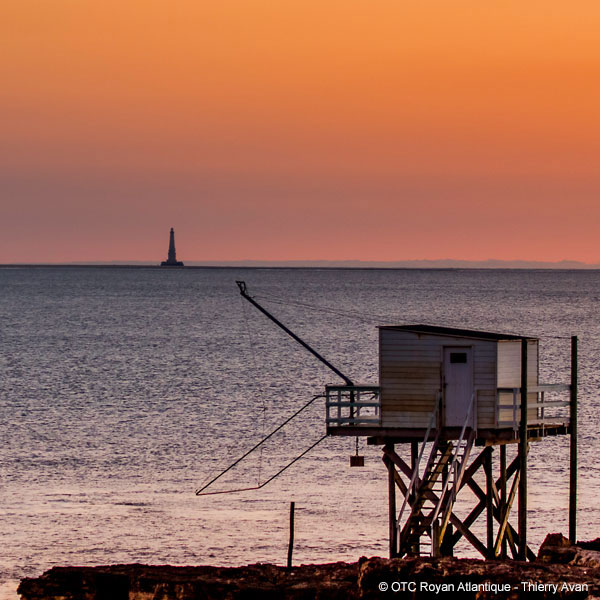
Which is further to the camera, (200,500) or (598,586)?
(200,500)

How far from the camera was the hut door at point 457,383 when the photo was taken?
100ft

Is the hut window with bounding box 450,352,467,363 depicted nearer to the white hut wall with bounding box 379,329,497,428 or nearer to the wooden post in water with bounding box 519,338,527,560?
the white hut wall with bounding box 379,329,497,428

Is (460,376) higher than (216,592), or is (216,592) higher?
(460,376)

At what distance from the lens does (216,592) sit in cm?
2306

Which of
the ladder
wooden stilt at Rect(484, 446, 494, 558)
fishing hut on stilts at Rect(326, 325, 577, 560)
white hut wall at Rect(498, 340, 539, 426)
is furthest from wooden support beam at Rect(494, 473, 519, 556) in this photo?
white hut wall at Rect(498, 340, 539, 426)

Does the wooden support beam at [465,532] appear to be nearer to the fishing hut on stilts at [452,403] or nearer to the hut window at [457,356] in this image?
the fishing hut on stilts at [452,403]

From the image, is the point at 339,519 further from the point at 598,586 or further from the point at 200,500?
the point at 598,586

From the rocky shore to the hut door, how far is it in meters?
6.79

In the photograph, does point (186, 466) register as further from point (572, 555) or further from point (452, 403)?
point (572, 555)

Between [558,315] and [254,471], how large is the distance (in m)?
149

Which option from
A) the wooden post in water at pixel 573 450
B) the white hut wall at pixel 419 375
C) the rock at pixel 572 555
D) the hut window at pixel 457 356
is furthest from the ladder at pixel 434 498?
the wooden post in water at pixel 573 450

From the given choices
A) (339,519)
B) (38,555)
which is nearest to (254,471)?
(339,519)

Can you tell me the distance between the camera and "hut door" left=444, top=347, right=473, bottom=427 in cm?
3062

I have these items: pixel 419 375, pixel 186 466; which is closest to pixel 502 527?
pixel 419 375
